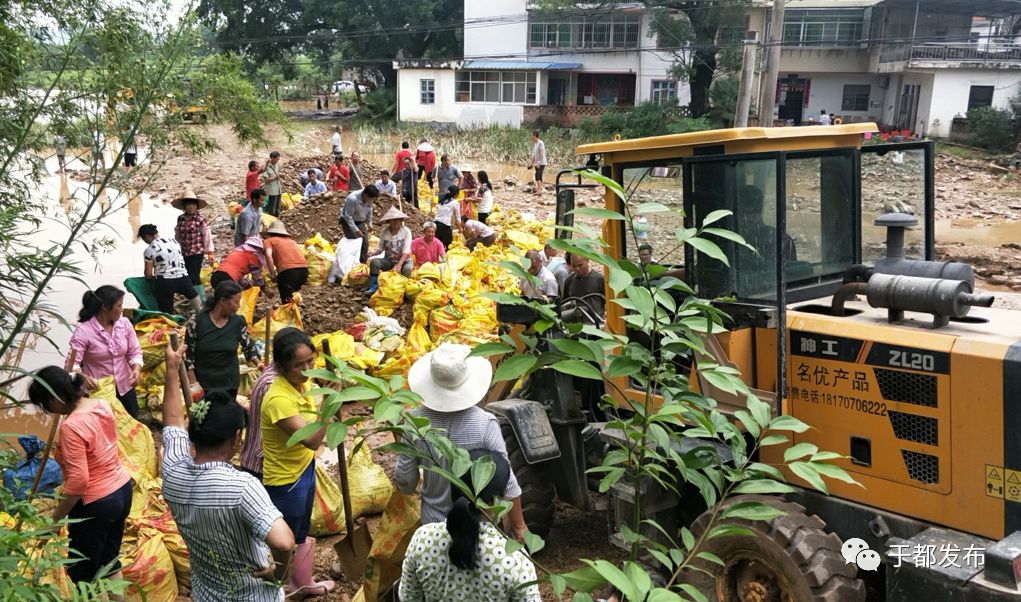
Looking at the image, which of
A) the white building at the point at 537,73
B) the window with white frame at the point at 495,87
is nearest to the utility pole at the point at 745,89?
the white building at the point at 537,73

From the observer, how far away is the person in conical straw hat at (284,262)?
29.3 ft

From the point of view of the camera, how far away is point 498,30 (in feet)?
136

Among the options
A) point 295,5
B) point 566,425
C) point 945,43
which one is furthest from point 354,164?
point 295,5

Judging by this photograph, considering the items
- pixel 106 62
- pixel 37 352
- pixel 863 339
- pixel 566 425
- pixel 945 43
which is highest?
pixel 945 43

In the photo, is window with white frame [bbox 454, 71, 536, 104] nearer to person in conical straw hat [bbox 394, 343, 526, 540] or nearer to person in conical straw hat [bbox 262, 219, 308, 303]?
person in conical straw hat [bbox 262, 219, 308, 303]

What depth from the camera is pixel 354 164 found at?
54.3 ft

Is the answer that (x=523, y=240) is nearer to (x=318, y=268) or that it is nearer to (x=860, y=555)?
(x=318, y=268)

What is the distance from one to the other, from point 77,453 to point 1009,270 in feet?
43.1

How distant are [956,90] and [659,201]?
32688mm

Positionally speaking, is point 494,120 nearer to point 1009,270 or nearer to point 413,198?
point 413,198

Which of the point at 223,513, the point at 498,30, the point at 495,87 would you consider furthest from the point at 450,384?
the point at 498,30

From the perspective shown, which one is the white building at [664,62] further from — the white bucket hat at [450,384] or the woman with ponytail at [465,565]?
the woman with ponytail at [465,565]

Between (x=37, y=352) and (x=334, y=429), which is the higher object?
(x=334, y=429)

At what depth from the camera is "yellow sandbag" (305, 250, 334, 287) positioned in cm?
1094
